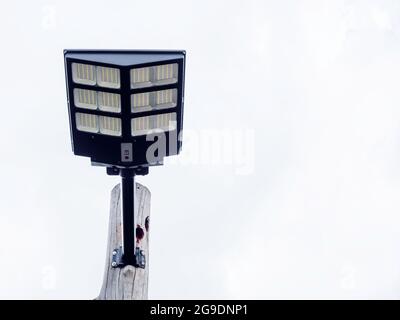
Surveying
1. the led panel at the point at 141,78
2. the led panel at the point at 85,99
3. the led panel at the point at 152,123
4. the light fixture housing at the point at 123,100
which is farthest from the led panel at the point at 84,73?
the led panel at the point at 152,123

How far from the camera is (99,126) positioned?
9.48 m

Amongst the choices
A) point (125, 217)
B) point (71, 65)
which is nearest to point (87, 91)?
point (71, 65)

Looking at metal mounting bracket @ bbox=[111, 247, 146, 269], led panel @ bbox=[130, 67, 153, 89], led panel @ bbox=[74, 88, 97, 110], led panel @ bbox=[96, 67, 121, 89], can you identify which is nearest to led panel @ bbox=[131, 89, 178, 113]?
led panel @ bbox=[130, 67, 153, 89]

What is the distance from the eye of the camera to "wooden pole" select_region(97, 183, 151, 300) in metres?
10.3

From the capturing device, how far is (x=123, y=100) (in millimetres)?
9078

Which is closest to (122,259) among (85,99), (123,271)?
(123,271)

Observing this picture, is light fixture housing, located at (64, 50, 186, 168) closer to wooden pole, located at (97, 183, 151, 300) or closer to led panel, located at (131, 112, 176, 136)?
led panel, located at (131, 112, 176, 136)

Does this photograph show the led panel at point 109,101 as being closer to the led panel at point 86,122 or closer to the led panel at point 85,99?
the led panel at point 85,99

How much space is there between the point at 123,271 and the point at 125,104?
2.22 metres

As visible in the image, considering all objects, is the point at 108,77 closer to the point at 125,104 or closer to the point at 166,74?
the point at 125,104

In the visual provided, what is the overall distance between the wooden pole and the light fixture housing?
1422 millimetres

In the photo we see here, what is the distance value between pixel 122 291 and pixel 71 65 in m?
2.65
